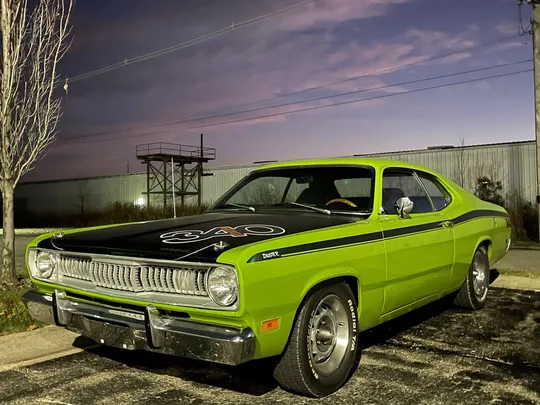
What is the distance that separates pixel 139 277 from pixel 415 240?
7.57 ft

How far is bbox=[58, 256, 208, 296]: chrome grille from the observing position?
122 inches

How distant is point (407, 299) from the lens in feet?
14.3

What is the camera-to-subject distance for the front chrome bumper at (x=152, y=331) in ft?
9.62

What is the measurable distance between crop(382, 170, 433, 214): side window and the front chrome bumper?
1.94 metres

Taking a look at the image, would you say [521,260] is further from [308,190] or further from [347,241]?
[347,241]

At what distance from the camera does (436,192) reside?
17.9 feet

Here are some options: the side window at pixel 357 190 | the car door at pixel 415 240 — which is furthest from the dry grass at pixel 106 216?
the side window at pixel 357 190

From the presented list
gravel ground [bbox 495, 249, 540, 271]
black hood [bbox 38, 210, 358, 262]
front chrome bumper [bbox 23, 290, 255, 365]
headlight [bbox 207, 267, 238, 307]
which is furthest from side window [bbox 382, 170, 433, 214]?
gravel ground [bbox 495, 249, 540, 271]

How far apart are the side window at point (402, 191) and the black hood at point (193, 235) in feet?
1.57

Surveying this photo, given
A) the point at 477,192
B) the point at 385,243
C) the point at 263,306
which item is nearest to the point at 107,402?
the point at 263,306

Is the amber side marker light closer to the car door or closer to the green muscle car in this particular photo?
the green muscle car

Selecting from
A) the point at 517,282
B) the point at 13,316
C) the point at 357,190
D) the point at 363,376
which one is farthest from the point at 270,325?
the point at 517,282

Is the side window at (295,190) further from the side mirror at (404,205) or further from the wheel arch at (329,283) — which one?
the wheel arch at (329,283)

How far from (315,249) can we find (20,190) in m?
61.5
